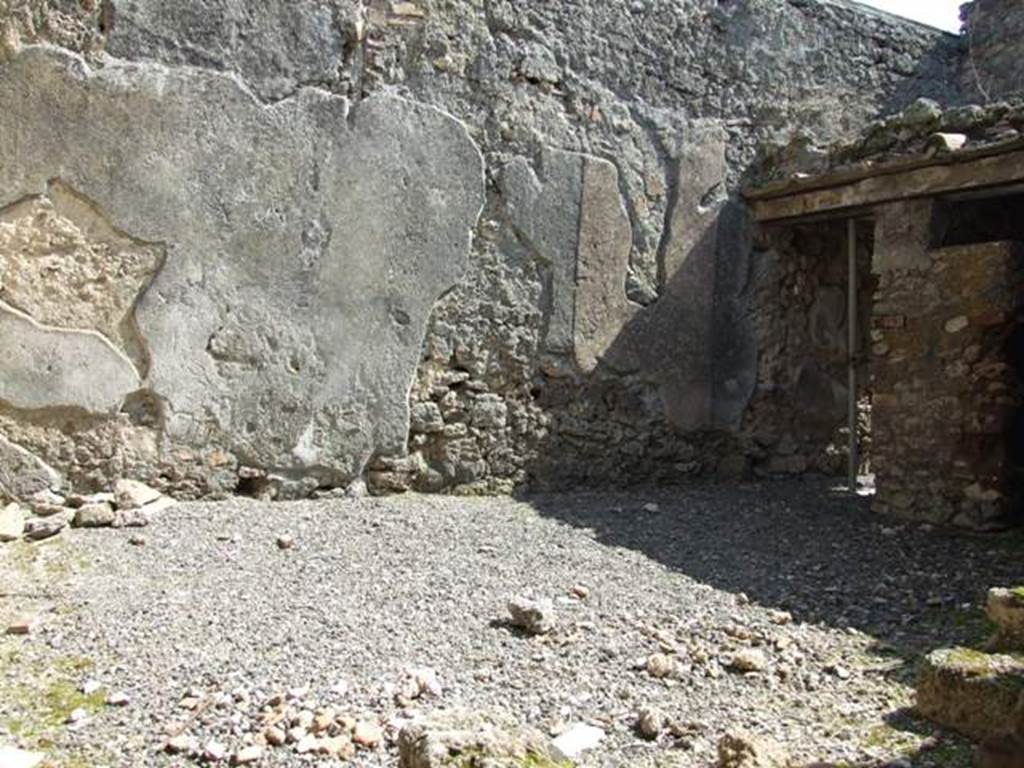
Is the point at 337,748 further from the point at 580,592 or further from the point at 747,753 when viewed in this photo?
the point at 580,592

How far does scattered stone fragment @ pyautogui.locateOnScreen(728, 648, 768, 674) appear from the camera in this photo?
2.96 m

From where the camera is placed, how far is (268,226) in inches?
188

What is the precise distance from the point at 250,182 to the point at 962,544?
3998 millimetres

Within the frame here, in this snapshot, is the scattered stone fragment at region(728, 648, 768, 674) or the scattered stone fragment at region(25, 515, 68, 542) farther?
the scattered stone fragment at region(25, 515, 68, 542)

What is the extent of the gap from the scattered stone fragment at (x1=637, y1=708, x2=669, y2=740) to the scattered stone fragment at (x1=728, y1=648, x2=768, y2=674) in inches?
20.0

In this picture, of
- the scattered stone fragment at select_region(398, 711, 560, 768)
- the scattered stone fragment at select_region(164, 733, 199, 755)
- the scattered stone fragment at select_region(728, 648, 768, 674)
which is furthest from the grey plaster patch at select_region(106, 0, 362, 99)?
the scattered stone fragment at select_region(398, 711, 560, 768)

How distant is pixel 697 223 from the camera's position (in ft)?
20.5

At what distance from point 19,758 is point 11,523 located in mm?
2129

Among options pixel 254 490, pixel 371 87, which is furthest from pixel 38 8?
pixel 254 490

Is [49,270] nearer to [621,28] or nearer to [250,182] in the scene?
[250,182]

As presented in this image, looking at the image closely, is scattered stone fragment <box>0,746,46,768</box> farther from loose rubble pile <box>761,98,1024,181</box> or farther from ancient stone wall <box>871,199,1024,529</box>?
loose rubble pile <box>761,98,1024,181</box>

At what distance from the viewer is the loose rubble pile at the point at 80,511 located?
4.05 meters

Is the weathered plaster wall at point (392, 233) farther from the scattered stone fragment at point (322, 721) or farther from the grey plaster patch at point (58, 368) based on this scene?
the scattered stone fragment at point (322, 721)

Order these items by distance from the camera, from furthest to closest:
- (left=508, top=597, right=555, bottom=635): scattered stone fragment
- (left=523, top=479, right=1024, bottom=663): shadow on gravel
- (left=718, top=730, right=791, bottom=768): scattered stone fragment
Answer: (left=523, top=479, right=1024, bottom=663): shadow on gravel
(left=508, top=597, right=555, bottom=635): scattered stone fragment
(left=718, top=730, right=791, bottom=768): scattered stone fragment
